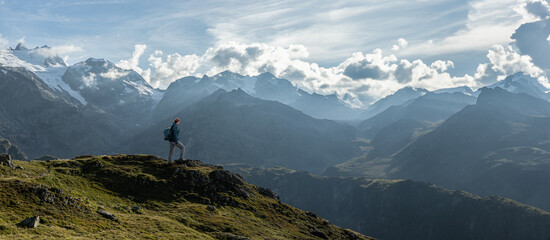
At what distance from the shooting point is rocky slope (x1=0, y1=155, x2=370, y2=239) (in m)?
30.9

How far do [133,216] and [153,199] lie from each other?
33.2 feet

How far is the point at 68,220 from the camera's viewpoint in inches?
1233

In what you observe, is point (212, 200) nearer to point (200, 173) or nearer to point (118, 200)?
point (200, 173)

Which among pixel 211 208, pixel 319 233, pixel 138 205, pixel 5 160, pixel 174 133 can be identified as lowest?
pixel 319 233

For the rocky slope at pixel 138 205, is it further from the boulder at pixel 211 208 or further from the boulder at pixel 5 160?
the boulder at pixel 5 160

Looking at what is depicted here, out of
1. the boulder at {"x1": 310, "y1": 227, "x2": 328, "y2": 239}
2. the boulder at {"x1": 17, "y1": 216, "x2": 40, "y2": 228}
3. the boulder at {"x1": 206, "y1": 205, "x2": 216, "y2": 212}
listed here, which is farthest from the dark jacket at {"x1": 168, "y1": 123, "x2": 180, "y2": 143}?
the boulder at {"x1": 310, "y1": 227, "x2": 328, "y2": 239}

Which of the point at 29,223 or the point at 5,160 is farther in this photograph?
the point at 5,160

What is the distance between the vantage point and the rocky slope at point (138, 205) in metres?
30.9

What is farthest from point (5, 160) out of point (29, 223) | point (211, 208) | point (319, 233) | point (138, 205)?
point (319, 233)

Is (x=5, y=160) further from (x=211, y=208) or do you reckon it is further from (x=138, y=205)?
(x=211, y=208)

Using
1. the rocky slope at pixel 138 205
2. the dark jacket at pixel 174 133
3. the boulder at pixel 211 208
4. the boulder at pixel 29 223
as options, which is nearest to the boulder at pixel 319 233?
the rocky slope at pixel 138 205

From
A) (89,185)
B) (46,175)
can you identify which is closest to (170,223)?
(89,185)

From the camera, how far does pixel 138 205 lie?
149 feet

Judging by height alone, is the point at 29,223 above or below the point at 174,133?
below
